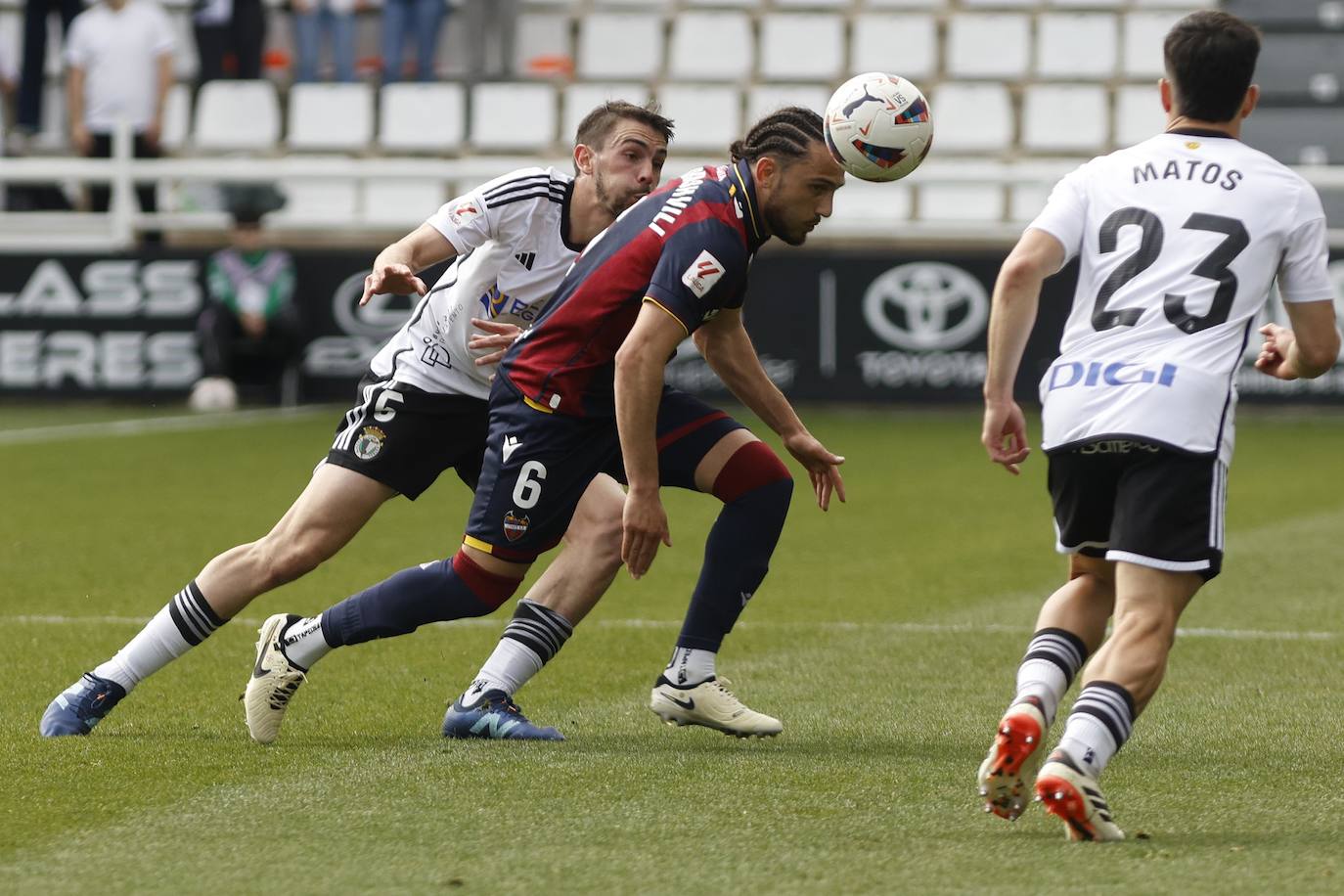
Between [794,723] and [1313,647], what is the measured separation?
2.32 m

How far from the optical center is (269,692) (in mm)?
5520

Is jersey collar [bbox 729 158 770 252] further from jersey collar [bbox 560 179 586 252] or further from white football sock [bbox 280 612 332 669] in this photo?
white football sock [bbox 280 612 332 669]

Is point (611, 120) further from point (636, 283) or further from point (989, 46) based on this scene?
point (989, 46)

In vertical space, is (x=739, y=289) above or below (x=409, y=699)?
above

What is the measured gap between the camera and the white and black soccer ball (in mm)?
16547

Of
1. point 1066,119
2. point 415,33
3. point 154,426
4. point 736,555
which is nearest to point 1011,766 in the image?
point 736,555

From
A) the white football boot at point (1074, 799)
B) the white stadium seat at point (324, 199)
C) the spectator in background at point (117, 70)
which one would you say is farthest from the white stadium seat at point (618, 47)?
the white football boot at point (1074, 799)

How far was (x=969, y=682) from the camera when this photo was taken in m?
6.55

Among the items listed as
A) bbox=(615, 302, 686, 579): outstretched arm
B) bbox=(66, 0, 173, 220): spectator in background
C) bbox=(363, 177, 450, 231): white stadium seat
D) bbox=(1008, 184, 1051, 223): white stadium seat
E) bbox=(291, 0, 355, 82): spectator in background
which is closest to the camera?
bbox=(615, 302, 686, 579): outstretched arm

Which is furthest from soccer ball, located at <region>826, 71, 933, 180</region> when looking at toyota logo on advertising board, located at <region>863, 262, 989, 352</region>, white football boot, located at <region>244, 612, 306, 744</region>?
toyota logo on advertising board, located at <region>863, 262, 989, 352</region>

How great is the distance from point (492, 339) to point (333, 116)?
14.8 m

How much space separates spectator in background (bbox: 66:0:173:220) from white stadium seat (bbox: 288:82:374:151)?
82.7 inches

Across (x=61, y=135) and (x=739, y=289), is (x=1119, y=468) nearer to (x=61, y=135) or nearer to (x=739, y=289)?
(x=739, y=289)

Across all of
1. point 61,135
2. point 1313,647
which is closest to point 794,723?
A: point 1313,647
